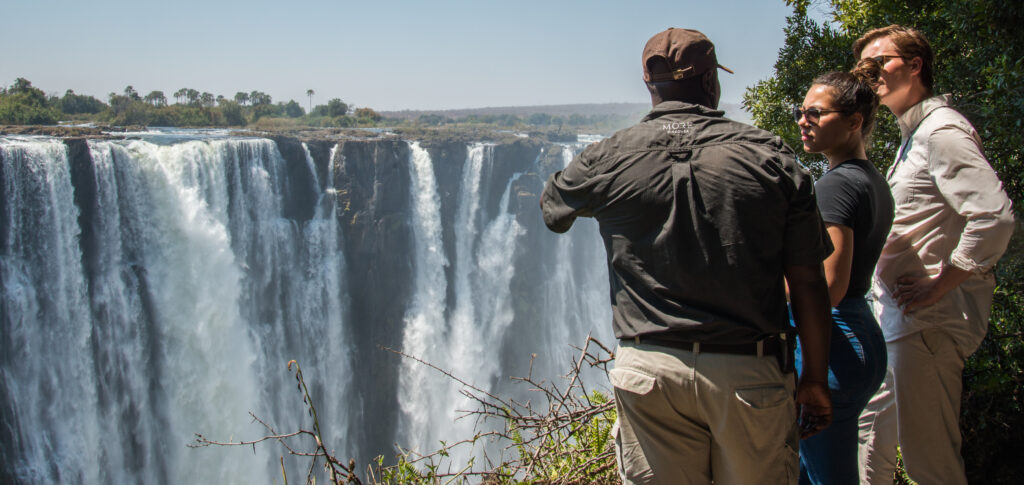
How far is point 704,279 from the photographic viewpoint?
1.43 m

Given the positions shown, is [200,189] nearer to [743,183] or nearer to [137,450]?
[137,450]

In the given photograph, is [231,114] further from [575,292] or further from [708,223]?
[708,223]

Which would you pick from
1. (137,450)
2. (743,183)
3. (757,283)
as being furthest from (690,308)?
(137,450)

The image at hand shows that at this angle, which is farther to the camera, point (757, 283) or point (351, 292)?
point (351, 292)

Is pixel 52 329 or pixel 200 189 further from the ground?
pixel 200 189

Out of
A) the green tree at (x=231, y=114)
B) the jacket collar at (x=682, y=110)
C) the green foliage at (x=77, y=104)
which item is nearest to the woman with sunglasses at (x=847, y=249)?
the jacket collar at (x=682, y=110)

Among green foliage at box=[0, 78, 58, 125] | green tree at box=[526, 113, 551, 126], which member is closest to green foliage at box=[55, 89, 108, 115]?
green foliage at box=[0, 78, 58, 125]

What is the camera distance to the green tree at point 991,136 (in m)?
2.79

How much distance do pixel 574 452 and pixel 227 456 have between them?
16934 mm

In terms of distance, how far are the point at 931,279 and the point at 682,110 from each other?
0.97m

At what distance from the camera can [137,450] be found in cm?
1577

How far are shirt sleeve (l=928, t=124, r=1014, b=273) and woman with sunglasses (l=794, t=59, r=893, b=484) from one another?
0.19 meters

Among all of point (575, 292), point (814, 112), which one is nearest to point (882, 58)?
point (814, 112)

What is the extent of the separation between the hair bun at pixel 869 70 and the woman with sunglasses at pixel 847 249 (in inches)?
8.3
